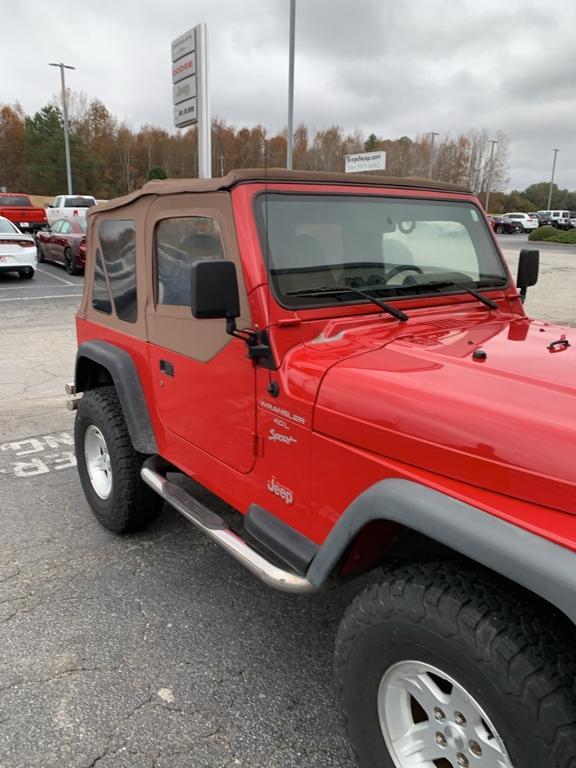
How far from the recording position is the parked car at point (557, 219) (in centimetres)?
4869

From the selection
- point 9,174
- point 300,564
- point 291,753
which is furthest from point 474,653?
point 9,174

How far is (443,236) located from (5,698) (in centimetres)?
278

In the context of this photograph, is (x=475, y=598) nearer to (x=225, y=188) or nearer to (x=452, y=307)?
(x=452, y=307)

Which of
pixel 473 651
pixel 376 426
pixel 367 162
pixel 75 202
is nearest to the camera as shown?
pixel 473 651

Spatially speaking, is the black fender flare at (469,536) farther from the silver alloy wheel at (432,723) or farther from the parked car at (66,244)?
the parked car at (66,244)

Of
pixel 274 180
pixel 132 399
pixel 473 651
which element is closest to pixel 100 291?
pixel 132 399

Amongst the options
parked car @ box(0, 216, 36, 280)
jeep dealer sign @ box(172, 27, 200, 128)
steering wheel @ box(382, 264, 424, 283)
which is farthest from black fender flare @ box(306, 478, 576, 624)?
parked car @ box(0, 216, 36, 280)

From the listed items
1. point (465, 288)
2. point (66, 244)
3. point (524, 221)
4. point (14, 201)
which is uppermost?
point (14, 201)

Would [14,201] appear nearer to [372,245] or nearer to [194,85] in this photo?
[194,85]

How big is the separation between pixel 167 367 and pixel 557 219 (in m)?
55.1

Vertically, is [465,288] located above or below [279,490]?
above

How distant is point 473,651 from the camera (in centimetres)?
145

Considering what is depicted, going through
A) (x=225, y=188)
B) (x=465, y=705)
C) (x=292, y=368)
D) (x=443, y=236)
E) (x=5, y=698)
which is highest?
(x=225, y=188)

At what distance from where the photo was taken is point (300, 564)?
2.08 metres
